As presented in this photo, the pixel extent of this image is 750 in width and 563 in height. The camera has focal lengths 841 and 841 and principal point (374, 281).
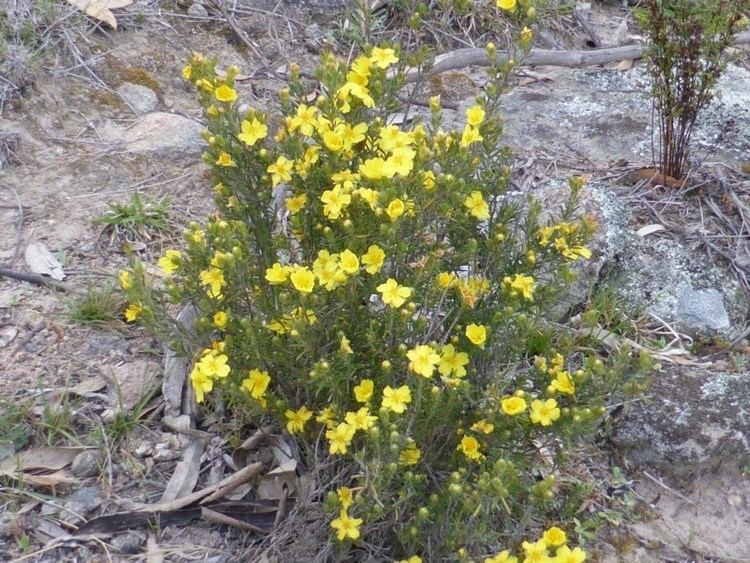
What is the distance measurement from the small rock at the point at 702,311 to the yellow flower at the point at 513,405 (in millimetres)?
1774

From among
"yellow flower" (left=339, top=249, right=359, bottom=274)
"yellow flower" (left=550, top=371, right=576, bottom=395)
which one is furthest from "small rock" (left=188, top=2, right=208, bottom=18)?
"yellow flower" (left=550, top=371, right=576, bottom=395)

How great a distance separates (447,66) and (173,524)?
366cm

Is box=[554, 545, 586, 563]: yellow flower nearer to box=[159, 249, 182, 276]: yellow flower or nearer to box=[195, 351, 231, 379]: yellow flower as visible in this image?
box=[195, 351, 231, 379]: yellow flower

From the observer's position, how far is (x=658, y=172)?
169 inches

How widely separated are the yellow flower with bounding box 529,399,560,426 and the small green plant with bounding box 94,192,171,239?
2107 mm

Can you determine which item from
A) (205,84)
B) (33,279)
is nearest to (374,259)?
(205,84)

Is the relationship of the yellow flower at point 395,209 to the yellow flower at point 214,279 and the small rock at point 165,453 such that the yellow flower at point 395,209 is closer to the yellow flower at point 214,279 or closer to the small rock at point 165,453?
the yellow flower at point 214,279

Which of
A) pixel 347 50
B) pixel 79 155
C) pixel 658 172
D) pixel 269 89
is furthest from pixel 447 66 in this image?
pixel 79 155

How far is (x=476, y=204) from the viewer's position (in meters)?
2.41

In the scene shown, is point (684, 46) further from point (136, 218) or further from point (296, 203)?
point (136, 218)

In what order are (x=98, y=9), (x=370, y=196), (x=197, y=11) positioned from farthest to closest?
(x=197, y=11), (x=98, y=9), (x=370, y=196)

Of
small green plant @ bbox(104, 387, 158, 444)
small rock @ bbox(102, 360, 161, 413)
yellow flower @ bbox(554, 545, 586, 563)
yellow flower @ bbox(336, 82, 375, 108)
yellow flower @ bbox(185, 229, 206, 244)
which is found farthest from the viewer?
small rock @ bbox(102, 360, 161, 413)

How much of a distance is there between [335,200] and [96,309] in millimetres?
1393

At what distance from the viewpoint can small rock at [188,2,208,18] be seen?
5152mm
